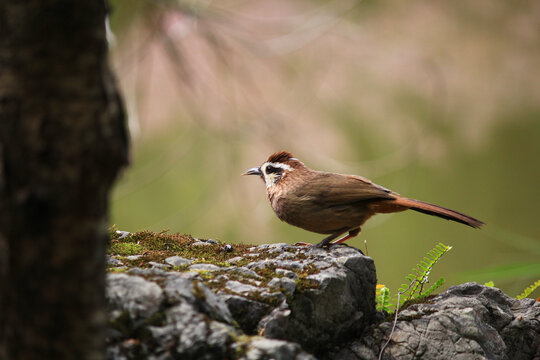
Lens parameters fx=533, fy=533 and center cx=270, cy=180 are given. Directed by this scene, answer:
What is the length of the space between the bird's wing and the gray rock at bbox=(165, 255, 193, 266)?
98cm

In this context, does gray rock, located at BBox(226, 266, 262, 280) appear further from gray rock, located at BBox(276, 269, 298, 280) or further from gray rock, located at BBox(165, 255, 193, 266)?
gray rock, located at BBox(165, 255, 193, 266)

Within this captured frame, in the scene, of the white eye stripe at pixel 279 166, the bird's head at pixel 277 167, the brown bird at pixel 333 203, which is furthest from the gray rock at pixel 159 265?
the white eye stripe at pixel 279 166

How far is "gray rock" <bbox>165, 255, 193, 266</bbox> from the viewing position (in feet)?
8.38

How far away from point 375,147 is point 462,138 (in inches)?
38.3

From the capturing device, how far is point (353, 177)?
3.38 m

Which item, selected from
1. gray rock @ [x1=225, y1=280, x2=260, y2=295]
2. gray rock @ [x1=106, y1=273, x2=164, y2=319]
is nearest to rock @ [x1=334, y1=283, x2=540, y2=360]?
gray rock @ [x1=225, y1=280, x2=260, y2=295]

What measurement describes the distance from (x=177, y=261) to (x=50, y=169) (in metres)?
1.43

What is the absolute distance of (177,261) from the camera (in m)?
2.59

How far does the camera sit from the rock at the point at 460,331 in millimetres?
2420

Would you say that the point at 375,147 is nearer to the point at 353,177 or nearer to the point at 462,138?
the point at 462,138

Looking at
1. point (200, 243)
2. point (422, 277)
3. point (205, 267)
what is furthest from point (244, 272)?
point (422, 277)

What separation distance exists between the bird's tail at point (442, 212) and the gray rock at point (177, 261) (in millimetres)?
1309

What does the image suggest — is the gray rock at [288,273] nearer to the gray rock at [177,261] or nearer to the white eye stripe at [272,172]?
the gray rock at [177,261]

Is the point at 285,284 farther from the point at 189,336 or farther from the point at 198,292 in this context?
the point at 189,336
